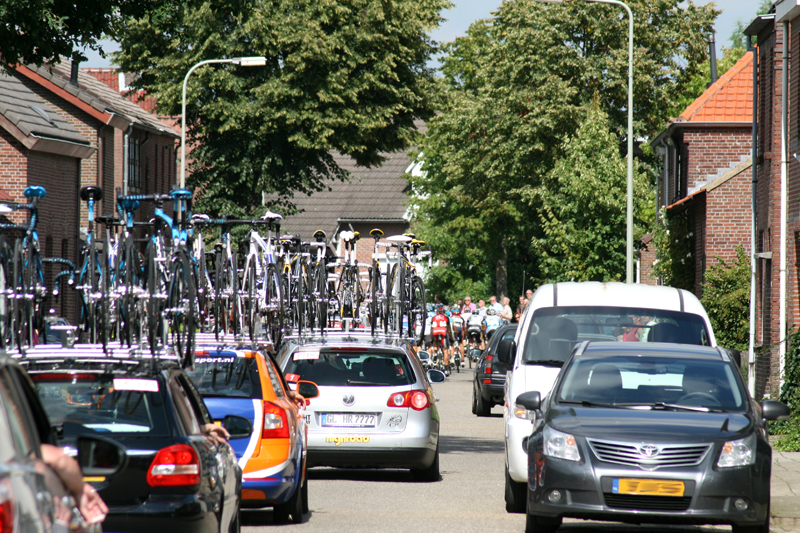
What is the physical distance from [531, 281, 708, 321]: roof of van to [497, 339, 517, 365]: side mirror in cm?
44

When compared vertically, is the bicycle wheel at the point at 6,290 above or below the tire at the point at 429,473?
above

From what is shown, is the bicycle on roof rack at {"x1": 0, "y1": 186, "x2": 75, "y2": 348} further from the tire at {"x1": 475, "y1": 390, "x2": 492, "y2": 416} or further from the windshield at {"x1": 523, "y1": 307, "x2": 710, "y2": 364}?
the tire at {"x1": 475, "y1": 390, "x2": 492, "y2": 416}

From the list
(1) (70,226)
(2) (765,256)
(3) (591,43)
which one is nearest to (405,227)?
(3) (591,43)

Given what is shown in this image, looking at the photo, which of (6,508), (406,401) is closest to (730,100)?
(406,401)

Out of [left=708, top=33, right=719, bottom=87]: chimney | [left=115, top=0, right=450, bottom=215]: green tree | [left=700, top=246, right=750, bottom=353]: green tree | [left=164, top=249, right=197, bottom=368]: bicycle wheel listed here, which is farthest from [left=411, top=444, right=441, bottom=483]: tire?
[left=708, top=33, right=719, bottom=87]: chimney

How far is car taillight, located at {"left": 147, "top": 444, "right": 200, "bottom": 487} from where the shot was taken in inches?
252

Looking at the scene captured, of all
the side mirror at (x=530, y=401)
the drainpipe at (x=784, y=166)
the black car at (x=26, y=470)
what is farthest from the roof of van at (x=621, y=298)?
the drainpipe at (x=784, y=166)

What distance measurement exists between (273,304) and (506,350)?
3.14 m

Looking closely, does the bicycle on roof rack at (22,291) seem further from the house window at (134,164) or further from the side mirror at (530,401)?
the house window at (134,164)

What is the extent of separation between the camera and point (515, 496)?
431 inches

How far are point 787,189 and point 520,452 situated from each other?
14.3 metres

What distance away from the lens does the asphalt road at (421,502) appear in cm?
1009

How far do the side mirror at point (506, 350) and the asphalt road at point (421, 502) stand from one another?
53.4 inches

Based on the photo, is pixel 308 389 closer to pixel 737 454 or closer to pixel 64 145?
pixel 737 454
